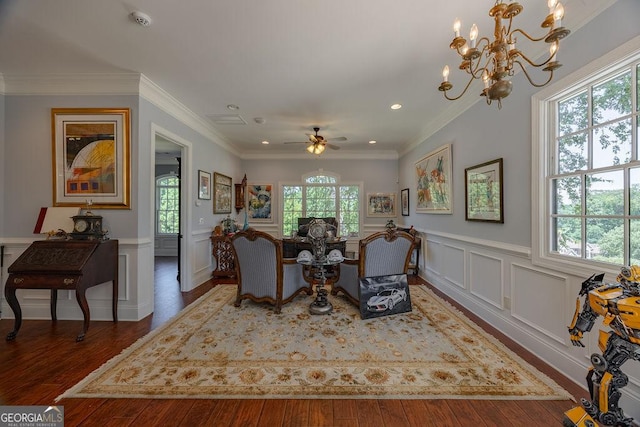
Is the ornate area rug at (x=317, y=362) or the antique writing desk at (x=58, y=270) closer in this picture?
the ornate area rug at (x=317, y=362)

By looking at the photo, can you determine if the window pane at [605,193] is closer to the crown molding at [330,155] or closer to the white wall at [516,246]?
the white wall at [516,246]

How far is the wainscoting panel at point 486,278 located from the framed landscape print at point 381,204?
3286mm

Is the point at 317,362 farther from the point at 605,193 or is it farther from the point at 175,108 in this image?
Answer: the point at 175,108

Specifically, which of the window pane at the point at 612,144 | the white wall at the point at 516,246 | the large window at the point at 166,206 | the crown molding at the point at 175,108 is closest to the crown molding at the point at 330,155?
the crown molding at the point at 175,108

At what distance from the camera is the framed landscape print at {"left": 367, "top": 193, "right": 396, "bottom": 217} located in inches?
259

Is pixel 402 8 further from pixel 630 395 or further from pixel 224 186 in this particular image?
pixel 224 186

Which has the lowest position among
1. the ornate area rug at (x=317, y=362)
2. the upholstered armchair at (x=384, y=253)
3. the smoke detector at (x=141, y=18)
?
the ornate area rug at (x=317, y=362)

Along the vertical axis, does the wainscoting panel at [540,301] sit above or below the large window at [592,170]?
below

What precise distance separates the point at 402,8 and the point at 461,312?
332cm

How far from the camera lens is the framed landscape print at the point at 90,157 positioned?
3.02 metres

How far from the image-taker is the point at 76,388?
183cm

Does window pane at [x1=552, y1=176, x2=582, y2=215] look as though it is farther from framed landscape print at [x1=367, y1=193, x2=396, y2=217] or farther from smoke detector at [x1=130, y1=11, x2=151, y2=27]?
framed landscape print at [x1=367, y1=193, x2=396, y2=217]

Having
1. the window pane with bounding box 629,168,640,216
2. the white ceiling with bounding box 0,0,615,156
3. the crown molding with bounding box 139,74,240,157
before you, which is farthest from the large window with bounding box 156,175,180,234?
the window pane with bounding box 629,168,640,216

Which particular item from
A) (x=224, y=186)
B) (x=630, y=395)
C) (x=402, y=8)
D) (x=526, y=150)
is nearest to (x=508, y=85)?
(x=402, y=8)
